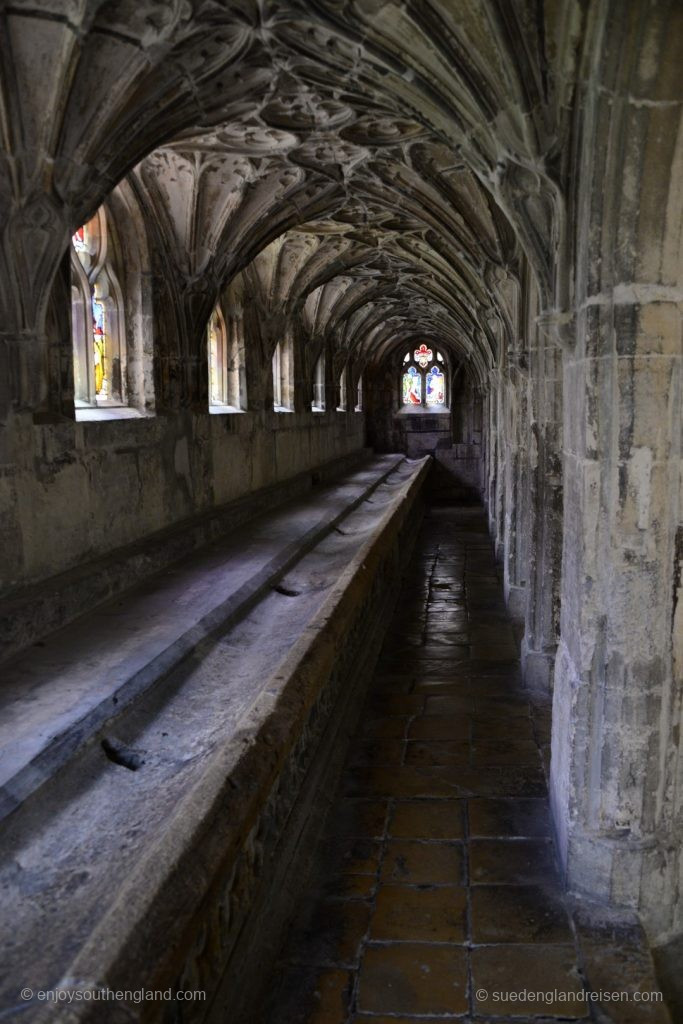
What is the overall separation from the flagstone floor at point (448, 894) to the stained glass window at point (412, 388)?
20.5m

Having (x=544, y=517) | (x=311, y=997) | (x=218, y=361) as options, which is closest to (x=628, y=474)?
(x=311, y=997)

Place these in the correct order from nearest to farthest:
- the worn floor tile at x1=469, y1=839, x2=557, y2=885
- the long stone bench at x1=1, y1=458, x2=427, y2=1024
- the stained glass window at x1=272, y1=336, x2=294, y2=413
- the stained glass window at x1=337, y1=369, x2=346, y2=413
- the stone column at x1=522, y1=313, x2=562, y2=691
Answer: the long stone bench at x1=1, y1=458, x2=427, y2=1024 → the worn floor tile at x1=469, y1=839, x2=557, y2=885 → the stone column at x1=522, y1=313, x2=562, y2=691 → the stained glass window at x1=272, y1=336, x2=294, y2=413 → the stained glass window at x1=337, y1=369, x2=346, y2=413

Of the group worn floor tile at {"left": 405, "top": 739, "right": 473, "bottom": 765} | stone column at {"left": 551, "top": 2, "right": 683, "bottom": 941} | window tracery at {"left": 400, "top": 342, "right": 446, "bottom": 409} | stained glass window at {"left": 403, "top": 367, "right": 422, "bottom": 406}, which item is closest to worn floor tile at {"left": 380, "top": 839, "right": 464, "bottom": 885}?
stone column at {"left": 551, "top": 2, "right": 683, "bottom": 941}

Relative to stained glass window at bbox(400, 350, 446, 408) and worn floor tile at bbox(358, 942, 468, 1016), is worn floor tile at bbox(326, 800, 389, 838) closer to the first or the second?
worn floor tile at bbox(358, 942, 468, 1016)

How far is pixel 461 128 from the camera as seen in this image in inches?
172

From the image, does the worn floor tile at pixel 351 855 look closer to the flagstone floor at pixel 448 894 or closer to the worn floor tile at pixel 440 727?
the flagstone floor at pixel 448 894

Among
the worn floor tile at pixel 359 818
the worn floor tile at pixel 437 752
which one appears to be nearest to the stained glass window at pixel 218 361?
the worn floor tile at pixel 437 752

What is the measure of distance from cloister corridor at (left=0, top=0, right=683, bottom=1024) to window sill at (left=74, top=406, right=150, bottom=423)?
0.06 m

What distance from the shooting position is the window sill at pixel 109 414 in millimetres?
7012

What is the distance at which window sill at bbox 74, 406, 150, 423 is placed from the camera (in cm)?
701

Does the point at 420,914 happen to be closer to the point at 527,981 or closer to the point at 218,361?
the point at 527,981

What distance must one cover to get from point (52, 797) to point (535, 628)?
379 cm

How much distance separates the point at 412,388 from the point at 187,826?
24.4 metres

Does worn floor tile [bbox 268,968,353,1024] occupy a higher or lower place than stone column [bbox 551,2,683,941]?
lower
